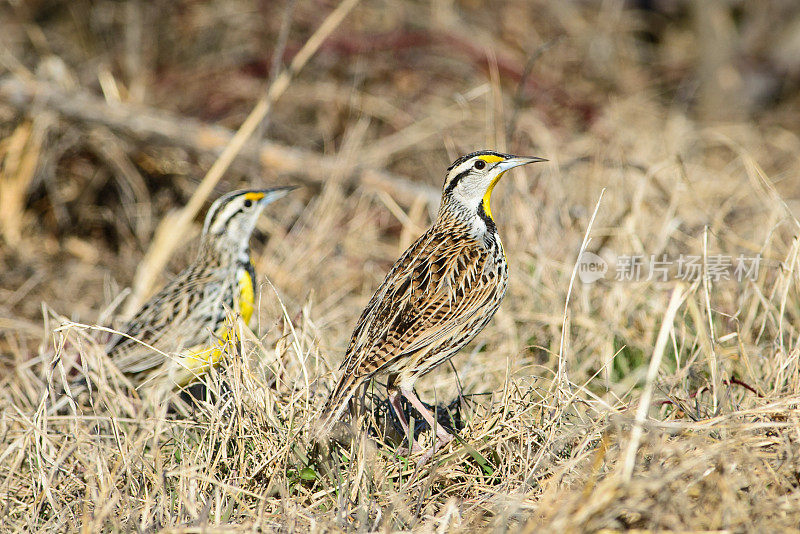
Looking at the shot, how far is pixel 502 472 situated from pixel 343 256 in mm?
3207

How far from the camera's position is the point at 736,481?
2.78 metres

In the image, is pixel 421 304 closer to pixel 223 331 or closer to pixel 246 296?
pixel 223 331

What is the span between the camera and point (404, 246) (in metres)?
6.05

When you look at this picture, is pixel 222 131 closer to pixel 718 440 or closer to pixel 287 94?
pixel 287 94

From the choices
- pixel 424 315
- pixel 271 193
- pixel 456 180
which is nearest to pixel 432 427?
pixel 424 315

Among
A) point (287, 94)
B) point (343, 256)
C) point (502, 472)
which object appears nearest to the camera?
point (502, 472)

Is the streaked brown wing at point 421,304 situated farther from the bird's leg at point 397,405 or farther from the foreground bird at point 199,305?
the foreground bird at point 199,305

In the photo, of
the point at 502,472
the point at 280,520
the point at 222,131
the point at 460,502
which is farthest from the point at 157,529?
the point at 222,131

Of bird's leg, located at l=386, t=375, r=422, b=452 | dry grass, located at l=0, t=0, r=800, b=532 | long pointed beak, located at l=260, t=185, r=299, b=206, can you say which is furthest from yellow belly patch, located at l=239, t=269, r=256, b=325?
bird's leg, located at l=386, t=375, r=422, b=452

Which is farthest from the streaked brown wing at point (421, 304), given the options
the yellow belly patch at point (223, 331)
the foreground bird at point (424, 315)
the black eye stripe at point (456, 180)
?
the yellow belly patch at point (223, 331)

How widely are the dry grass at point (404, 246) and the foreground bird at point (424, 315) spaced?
0.65 ft

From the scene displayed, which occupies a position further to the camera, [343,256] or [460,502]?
[343,256]

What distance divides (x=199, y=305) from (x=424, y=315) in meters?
1.59

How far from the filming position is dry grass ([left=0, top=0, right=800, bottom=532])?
120 inches
